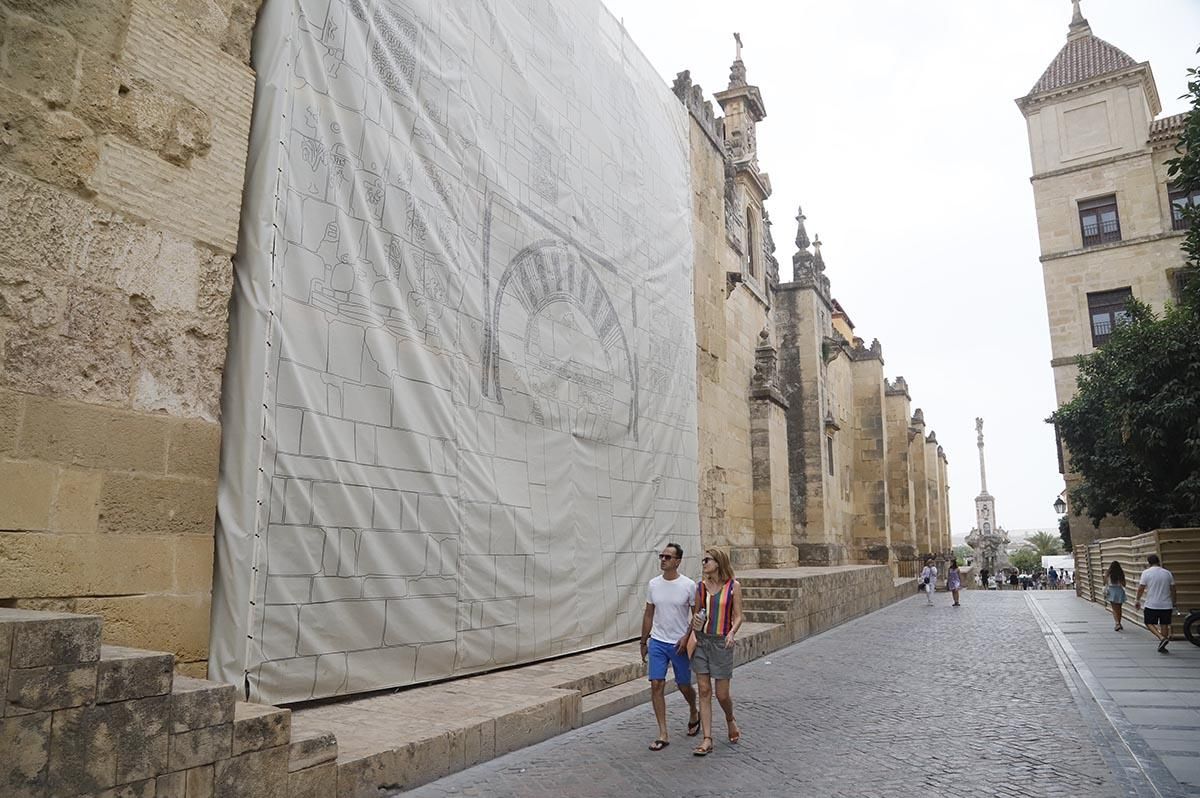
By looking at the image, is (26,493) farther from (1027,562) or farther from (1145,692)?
(1027,562)

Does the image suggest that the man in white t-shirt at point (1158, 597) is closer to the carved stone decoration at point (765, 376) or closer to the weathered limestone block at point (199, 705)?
the carved stone decoration at point (765, 376)

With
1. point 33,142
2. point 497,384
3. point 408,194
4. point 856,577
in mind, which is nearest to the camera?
point 33,142

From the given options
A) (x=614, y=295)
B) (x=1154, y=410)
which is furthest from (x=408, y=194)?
(x=1154, y=410)

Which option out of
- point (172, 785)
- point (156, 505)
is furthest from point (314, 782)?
point (156, 505)

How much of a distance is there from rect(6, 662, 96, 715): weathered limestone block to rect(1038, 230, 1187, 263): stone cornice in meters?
30.2

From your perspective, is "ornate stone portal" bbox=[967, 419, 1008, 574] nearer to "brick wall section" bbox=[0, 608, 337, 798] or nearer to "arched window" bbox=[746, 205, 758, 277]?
"arched window" bbox=[746, 205, 758, 277]

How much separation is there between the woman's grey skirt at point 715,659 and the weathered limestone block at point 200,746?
3.08 m

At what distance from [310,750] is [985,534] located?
156 feet

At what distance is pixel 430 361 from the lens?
6383 mm

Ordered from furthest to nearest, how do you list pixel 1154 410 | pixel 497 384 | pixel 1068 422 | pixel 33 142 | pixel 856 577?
pixel 1068 422, pixel 856 577, pixel 1154 410, pixel 497 384, pixel 33 142

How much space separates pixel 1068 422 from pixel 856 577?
29.2ft

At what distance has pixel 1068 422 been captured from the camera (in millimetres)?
20859

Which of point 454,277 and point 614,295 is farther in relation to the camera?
point 614,295

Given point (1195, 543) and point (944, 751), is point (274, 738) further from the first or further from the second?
point (1195, 543)
